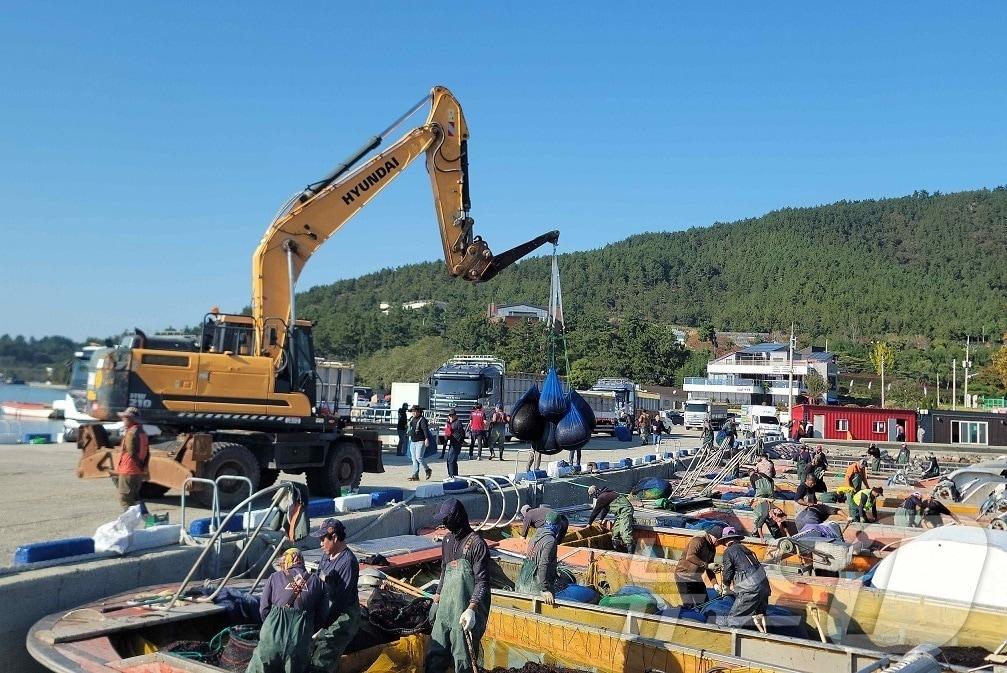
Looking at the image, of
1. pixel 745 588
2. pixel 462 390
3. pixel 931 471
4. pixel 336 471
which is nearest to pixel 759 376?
pixel 462 390

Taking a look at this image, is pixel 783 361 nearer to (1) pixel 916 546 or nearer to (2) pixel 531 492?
(2) pixel 531 492

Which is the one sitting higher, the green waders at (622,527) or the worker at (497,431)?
the worker at (497,431)

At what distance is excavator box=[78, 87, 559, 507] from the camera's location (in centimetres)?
1230

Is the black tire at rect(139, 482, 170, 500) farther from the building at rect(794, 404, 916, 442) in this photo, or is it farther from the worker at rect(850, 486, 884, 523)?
the building at rect(794, 404, 916, 442)

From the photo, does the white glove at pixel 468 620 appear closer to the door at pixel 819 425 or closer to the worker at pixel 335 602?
the worker at pixel 335 602

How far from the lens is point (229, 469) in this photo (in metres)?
12.6

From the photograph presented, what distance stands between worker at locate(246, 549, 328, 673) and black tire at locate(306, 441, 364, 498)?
926 centimetres

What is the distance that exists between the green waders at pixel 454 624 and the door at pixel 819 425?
3665cm

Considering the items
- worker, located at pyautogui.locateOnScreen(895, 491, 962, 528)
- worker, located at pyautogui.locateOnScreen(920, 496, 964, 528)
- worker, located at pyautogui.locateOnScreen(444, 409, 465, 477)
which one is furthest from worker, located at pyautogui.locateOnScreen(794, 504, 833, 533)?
worker, located at pyautogui.locateOnScreen(444, 409, 465, 477)

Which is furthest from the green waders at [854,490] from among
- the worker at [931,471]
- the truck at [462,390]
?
the truck at [462,390]

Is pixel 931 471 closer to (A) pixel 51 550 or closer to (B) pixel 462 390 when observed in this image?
(B) pixel 462 390

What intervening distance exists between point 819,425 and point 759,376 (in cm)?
4299

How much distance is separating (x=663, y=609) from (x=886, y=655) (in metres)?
2.10

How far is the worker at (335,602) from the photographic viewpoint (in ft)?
17.3
